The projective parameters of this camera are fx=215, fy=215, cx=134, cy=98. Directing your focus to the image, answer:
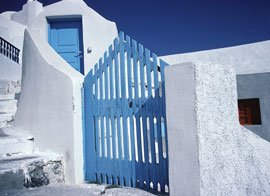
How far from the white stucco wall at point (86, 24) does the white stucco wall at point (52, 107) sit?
166 inches

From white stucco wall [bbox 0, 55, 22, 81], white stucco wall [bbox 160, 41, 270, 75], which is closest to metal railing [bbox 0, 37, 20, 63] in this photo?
white stucco wall [bbox 0, 55, 22, 81]

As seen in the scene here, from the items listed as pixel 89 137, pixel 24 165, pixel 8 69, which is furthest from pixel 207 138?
pixel 8 69

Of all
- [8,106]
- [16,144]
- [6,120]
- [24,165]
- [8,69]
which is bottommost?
[24,165]

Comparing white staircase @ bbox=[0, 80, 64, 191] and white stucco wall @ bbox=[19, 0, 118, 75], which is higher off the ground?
white stucco wall @ bbox=[19, 0, 118, 75]

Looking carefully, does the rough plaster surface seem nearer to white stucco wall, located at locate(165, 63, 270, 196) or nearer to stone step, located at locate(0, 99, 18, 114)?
white stucco wall, located at locate(165, 63, 270, 196)

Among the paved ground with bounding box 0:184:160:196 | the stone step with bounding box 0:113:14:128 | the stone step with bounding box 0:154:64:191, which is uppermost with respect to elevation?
the stone step with bounding box 0:113:14:128

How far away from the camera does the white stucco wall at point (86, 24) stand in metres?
8.37

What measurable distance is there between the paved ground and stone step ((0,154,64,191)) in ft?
0.24

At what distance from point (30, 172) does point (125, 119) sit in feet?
4.55

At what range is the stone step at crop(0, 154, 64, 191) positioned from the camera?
251 cm

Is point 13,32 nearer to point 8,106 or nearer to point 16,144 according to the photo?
point 8,106

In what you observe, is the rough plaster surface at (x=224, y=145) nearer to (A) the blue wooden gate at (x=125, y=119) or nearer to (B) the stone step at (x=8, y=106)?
(A) the blue wooden gate at (x=125, y=119)

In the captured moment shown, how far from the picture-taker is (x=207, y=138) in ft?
7.13

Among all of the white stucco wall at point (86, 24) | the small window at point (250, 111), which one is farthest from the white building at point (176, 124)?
the small window at point (250, 111)
